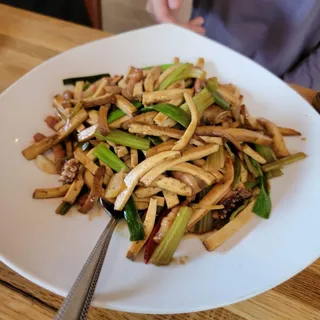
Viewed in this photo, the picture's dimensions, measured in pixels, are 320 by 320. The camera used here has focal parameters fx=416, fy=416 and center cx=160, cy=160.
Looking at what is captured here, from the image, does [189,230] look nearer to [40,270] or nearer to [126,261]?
[126,261]

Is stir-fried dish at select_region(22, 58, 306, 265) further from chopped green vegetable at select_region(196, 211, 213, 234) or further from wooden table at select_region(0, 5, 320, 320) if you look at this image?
wooden table at select_region(0, 5, 320, 320)

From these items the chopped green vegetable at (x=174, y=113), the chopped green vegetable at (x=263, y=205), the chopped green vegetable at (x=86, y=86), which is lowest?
the chopped green vegetable at (x=263, y=205)

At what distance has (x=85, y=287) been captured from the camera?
0.73m

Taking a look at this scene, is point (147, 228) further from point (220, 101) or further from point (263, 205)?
point (220, 101)

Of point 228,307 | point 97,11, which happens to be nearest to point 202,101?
point 228,307

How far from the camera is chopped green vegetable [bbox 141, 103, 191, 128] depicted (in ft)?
3.44

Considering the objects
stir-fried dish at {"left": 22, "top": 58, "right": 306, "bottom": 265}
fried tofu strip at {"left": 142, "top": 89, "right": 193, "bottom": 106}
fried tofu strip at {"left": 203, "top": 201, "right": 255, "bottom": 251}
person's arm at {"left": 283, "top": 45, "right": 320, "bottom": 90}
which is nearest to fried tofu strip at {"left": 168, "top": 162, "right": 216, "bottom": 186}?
stir-fried dish at {"left": 22, "top": 58, "right": 306, "bottom": 265}

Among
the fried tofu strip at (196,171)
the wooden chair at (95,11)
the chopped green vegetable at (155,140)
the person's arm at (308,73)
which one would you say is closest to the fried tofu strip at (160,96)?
the chopped green vegetable at (155,140)

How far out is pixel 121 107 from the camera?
113 cm

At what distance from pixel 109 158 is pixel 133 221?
191 millimetres

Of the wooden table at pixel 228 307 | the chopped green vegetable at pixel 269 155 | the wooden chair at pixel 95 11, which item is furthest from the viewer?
the wooden chair at pixel 95 11

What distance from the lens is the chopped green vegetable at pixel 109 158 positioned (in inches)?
41.3

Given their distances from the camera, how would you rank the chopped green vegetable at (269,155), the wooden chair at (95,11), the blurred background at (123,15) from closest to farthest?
the chopped green vegetable at (269,155) < the wooden chair at (95,11) < the blurred background at (123,15)

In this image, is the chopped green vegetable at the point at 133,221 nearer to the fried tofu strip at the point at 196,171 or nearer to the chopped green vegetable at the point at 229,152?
the fried tofu strip at the point at 196,171
